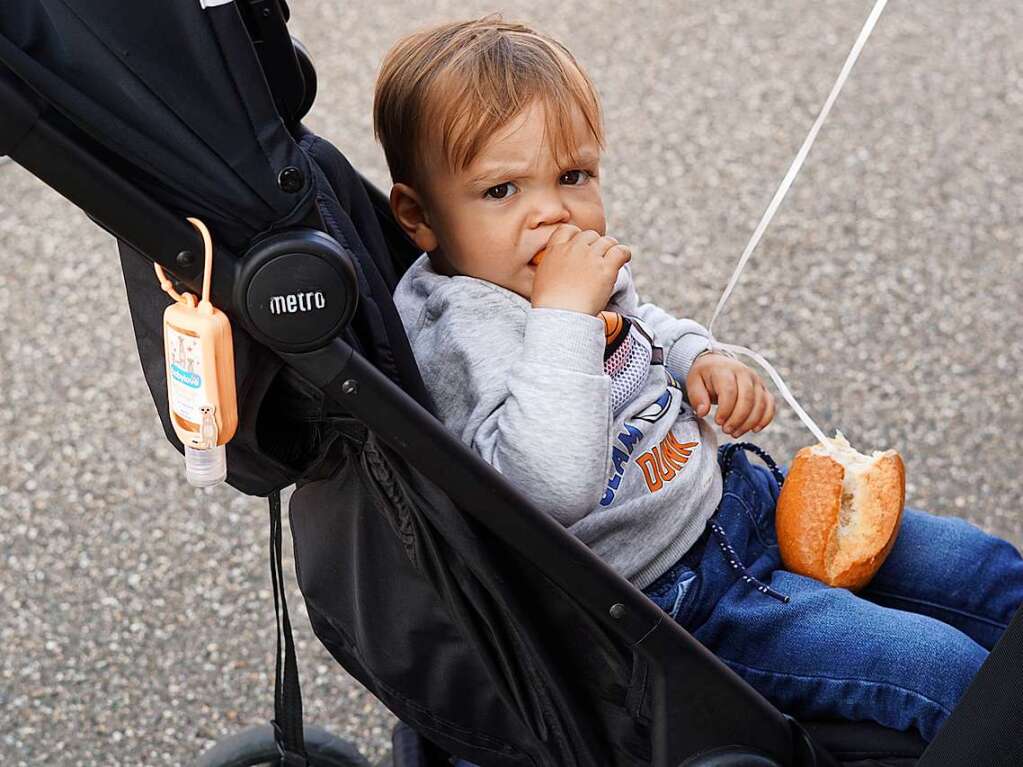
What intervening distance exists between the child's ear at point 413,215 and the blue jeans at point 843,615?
429mm

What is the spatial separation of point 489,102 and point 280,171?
423 millimetres

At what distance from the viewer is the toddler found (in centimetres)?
142

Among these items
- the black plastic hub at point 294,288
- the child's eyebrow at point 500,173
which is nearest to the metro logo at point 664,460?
the child's eyebrow at point 500,173

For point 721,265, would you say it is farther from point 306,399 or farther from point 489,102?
point 306,399

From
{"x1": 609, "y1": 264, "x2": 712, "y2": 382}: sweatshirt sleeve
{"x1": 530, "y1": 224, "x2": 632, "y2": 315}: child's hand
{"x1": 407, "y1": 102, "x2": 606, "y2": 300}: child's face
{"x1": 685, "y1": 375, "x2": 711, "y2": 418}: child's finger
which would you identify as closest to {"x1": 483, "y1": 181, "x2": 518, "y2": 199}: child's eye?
{"x1": 407, "y1": 102, "x2": 606, "y2": 300}: child's face

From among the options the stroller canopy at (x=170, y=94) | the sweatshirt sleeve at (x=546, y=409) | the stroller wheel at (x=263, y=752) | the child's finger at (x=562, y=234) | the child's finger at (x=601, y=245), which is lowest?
the stroller wheel at (x=263, y=752)

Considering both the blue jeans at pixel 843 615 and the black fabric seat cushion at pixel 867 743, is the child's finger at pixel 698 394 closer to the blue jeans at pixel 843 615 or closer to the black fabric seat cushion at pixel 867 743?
the blue jeans at pixel 843 615

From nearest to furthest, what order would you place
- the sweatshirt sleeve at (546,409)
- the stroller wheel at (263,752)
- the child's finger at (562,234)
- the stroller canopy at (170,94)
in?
the stroller canopy at (170,94)
the sweatshirt sleeve at (546,409)
the child's finger at (562,234)
the stroller wheel at (263,752)

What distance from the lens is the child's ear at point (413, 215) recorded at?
1.64 m

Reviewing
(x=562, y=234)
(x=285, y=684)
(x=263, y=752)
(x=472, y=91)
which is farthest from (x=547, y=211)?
(x=263, y=752)

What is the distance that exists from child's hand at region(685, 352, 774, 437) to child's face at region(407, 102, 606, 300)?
9.2 inches

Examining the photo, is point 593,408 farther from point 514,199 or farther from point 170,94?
point 170,94

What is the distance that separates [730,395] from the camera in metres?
1.68

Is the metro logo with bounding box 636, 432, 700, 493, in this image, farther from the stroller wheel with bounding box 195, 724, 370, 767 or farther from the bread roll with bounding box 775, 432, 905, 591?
the stroller wheel with bounding box 195, 724, 370, 767
